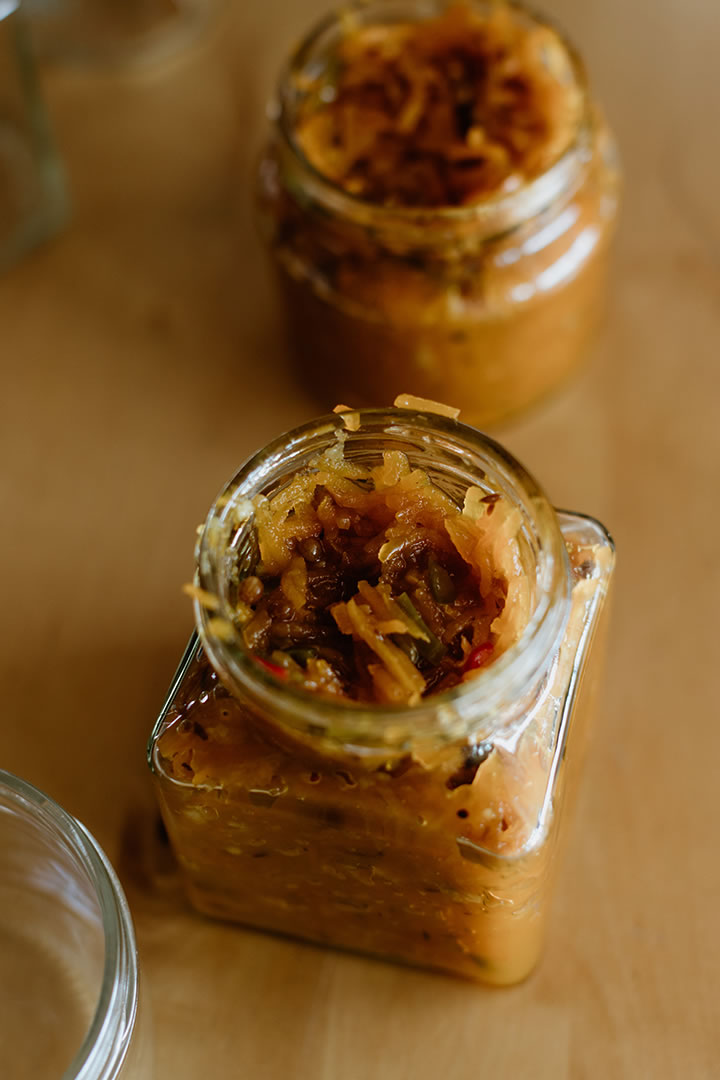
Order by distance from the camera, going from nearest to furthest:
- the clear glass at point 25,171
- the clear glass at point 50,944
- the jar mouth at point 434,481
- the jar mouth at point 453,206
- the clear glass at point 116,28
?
1. the jar mouth at point 434,481
2. the clear glass at point 50,944
3. the jar mouth at point 453,206
4. the clear glass at point 25,171
5. the clear glass at point 116,28

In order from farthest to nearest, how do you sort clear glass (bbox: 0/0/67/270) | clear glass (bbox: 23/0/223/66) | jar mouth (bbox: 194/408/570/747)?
clear glass (bbox: 23/0/223/66) < clear glass (bbox: 0/0/67/270) < jar mouth (bbox: 194/408/570/747)

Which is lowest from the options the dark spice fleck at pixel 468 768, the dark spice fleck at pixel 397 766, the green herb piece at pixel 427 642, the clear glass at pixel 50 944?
the clear glass at pixel 50 944

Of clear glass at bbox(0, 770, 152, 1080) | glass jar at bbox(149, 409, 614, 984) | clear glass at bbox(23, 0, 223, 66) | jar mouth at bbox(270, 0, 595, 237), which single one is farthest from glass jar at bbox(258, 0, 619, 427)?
clear glass at bbox(0, 770, 152, 1080)

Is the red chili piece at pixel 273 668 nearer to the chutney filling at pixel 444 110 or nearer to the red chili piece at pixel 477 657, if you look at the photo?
the red chili piece at pixel 477 657

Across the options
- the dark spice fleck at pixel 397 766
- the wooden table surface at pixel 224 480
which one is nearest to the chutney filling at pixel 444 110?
the wooden table surface at pixel 224 480

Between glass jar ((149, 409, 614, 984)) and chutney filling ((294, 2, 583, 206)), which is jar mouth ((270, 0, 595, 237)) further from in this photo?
glass jar ((149, 409, 614, 984))

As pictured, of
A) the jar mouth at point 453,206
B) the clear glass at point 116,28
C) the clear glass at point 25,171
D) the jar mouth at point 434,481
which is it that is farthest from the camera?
the clear glass at point 116,28

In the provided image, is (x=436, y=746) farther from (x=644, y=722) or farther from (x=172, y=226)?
(x=172, y=226)
